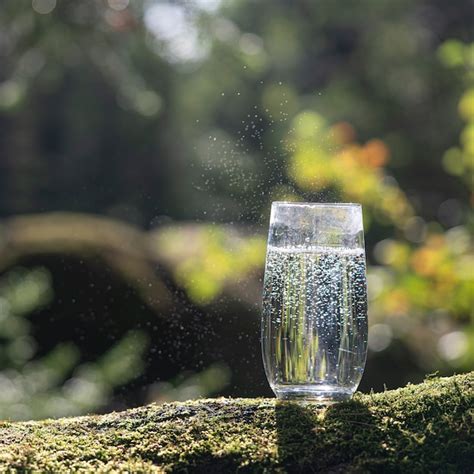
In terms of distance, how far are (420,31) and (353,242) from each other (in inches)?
415

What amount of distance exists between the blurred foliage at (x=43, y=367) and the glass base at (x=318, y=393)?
3114mm

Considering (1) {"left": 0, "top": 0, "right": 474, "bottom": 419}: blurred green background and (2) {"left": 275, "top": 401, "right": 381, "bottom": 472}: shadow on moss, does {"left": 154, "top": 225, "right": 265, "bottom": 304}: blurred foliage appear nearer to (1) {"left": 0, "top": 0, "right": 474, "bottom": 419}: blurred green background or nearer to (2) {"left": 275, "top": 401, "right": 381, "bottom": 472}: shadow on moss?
(1) {"left": 0, "top": 0, "right": 474, "bottom": 419}: blurred green background

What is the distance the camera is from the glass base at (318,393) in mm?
2152

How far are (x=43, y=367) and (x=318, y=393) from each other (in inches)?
143

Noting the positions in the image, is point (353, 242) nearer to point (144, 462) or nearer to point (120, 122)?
point (144, 462)

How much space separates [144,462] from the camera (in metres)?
1.88

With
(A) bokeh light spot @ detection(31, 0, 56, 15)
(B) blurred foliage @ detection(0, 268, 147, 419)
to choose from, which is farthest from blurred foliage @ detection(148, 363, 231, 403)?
(A) bokeh light spot @ detection(31, 0, 56, 15)

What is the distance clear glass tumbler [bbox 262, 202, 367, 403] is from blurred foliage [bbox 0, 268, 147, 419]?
313 centimetres

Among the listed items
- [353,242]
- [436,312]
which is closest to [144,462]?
[353,242]

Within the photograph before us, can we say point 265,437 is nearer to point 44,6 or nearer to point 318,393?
point 318,393

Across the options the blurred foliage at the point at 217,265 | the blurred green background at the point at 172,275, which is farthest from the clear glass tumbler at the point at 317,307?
the blurred foliage at the point at 217,265

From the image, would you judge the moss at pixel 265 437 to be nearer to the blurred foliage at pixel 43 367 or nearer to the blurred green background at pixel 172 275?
the blurred green background at pixel 172 275

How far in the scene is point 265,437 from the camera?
1.93m

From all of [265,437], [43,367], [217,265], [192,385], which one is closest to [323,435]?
[265,437]
